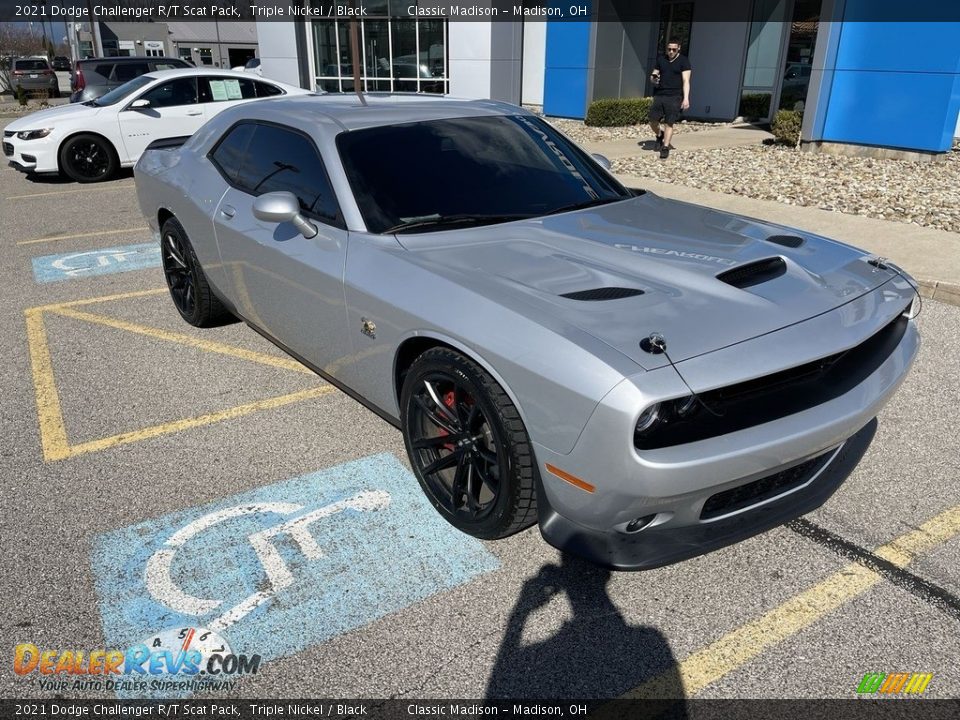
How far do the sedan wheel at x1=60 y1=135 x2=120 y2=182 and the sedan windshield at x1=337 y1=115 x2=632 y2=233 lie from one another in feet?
31.0

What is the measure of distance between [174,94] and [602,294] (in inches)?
433

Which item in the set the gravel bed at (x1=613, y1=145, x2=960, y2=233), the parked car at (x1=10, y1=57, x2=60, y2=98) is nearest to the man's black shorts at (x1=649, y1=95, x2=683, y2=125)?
the gravel bed at (x1=613, y1=145, x2=960, y2=233)

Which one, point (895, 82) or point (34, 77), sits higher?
point (895, 82)

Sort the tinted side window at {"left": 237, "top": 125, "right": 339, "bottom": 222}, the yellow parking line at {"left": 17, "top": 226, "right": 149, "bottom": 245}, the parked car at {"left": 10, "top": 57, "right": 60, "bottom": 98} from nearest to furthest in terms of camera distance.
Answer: the tinted side window at {"left": 237, "top": 125, "right": 339, "bottom": 222}, the yellow parking line at {"left": 17, "top": 226, "right": 149, "bottom": 245}, the parked car at {"left": 10, "top": 57, "right": 60, "bottom": 98}

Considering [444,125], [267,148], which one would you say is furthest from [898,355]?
[267,148]

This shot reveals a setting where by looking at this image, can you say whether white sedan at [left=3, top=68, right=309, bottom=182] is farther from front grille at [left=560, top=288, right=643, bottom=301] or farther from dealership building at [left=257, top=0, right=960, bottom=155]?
front grille at [left=560, top=288, right=643, bottom=301]

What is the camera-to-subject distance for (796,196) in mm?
9352

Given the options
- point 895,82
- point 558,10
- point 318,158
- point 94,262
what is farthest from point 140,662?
point 558,10

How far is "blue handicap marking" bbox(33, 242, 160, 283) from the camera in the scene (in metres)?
6.78

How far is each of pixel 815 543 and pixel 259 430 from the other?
268 centimetres

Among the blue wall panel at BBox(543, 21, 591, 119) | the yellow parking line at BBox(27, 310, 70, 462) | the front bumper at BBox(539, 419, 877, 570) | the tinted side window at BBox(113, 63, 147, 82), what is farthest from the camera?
the blue wall panel at BBox(543, 21, 591, 119)

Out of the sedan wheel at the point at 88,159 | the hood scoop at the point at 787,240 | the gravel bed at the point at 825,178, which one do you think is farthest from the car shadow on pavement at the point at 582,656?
the sedan wheel at the point at 88,159

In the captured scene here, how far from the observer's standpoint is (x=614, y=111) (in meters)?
16.9

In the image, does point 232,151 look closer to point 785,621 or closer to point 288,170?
point 288,170
